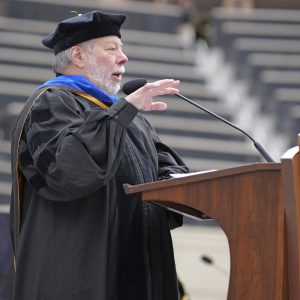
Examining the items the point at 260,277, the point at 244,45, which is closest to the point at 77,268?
the point at 260,277

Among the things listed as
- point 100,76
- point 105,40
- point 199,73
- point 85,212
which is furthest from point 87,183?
point 199,73

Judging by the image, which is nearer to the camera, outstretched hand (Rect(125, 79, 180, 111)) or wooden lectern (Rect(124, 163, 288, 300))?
wooden lectern (Rect(124, 163, 288, 300))

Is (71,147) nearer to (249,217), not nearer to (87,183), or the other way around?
(87,183)

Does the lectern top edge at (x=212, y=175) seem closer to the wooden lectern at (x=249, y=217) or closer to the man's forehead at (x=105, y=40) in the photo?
the wooden lectern at (x=249, y=217)

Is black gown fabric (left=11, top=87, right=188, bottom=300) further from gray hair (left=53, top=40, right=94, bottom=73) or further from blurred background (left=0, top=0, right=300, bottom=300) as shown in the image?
blurred background (left=0, top=0, right=300, bottom=300)

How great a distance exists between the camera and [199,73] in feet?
51.7

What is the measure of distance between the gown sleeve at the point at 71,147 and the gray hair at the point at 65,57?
271 millimetres

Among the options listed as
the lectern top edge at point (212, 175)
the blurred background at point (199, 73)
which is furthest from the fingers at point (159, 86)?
the blurred background at point (199, 73)

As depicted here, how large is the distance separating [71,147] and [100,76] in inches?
19.0

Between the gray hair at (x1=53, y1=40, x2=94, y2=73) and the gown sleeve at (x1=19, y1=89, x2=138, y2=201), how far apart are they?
271 millimetres

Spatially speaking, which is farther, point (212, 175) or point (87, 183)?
point (87, 183)

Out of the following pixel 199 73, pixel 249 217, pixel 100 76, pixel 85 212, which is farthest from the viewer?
pixel 199 73

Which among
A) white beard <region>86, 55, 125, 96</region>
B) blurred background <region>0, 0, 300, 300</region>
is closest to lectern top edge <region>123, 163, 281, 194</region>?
white beard <region>86, 55, 125, 96</region>

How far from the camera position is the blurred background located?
1263cm
